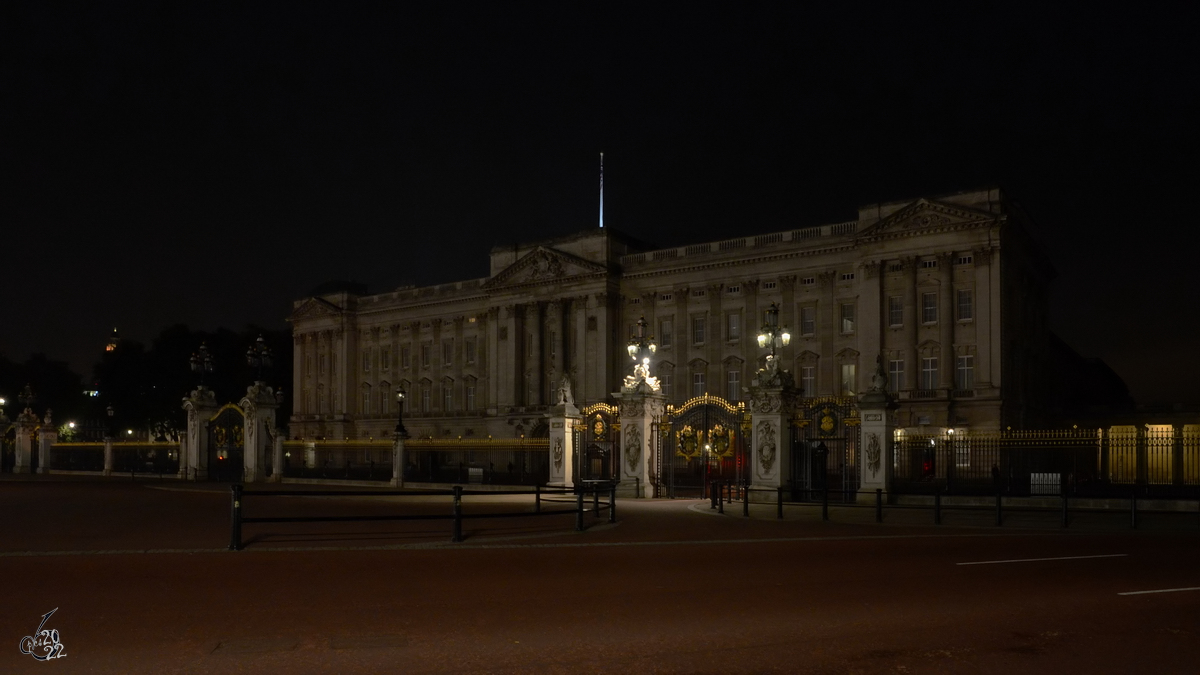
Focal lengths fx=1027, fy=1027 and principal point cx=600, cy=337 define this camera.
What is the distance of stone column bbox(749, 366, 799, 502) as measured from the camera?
2703cm

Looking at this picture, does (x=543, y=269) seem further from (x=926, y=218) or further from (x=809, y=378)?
(x=926, y=218)

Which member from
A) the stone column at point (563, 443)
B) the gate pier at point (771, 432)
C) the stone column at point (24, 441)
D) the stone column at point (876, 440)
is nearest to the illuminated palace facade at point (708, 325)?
the stone column at point (563, 443)

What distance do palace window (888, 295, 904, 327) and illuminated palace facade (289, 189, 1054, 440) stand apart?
130mm

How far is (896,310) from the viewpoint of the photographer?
6006cm

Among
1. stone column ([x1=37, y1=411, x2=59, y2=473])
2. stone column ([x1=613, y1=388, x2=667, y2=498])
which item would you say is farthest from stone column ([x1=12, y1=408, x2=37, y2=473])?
stone column ([x1=613, y1=388, x2=667, y2=498])

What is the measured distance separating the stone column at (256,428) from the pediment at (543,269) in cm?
3247

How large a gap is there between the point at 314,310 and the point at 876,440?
71.0 meters

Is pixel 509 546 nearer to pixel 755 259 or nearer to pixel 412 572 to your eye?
pixel 412 572

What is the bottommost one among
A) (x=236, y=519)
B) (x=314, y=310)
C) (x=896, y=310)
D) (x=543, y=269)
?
(x=236, y=519)

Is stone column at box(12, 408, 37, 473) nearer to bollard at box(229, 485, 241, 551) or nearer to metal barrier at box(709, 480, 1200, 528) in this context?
metal barrier at box(709, 480, 1200, 528)

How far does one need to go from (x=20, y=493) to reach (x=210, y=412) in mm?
12453

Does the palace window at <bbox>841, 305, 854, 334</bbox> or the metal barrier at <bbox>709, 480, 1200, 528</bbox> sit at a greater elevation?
the palace window at <bbox>841, 305, 854, 334</bbox>

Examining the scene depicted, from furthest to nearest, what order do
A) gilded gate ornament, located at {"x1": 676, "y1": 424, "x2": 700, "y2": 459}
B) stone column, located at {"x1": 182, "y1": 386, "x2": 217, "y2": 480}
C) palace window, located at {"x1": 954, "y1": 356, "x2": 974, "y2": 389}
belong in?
palace window, located at {"x1": 954, "y1": 356, "x2": 974, "y2": 389}, stone column, located at {"x1": 182, "y1": 386, "x2": 217, "y2": 480}, gilded gate ornament, located at {"x1": 676, "y1": 424, "x2": 700, "y2": 459}

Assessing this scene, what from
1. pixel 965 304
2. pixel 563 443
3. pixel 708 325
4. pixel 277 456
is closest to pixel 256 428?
pixel 277 456
